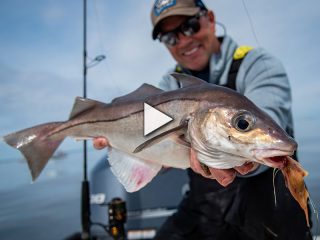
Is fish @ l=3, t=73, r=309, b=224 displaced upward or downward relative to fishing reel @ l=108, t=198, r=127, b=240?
upward

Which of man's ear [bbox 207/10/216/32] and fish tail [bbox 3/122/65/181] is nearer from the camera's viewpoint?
fish tail [bbox 3/122/65/181]

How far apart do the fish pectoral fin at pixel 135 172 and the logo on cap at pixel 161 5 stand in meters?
1.72

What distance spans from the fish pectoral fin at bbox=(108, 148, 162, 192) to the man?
0.76 ft

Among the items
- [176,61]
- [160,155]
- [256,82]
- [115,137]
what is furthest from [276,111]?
[176,61]

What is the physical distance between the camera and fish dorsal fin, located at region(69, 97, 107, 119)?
239cm

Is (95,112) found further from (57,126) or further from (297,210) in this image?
(297,210)

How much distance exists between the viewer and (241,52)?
10.6ft

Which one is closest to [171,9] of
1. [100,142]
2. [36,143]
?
[100,142]

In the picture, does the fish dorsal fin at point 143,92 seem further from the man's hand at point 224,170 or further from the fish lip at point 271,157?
the fish lip at point 271,157

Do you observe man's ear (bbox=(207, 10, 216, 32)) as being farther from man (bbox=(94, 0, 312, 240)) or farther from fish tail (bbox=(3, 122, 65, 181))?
fish tail (bbox=(3, 122, 65, 181))

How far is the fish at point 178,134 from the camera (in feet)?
4.69

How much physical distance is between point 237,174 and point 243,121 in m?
1.25

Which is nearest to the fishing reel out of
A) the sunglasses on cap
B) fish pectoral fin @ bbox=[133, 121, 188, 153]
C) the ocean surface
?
the ocean surface
